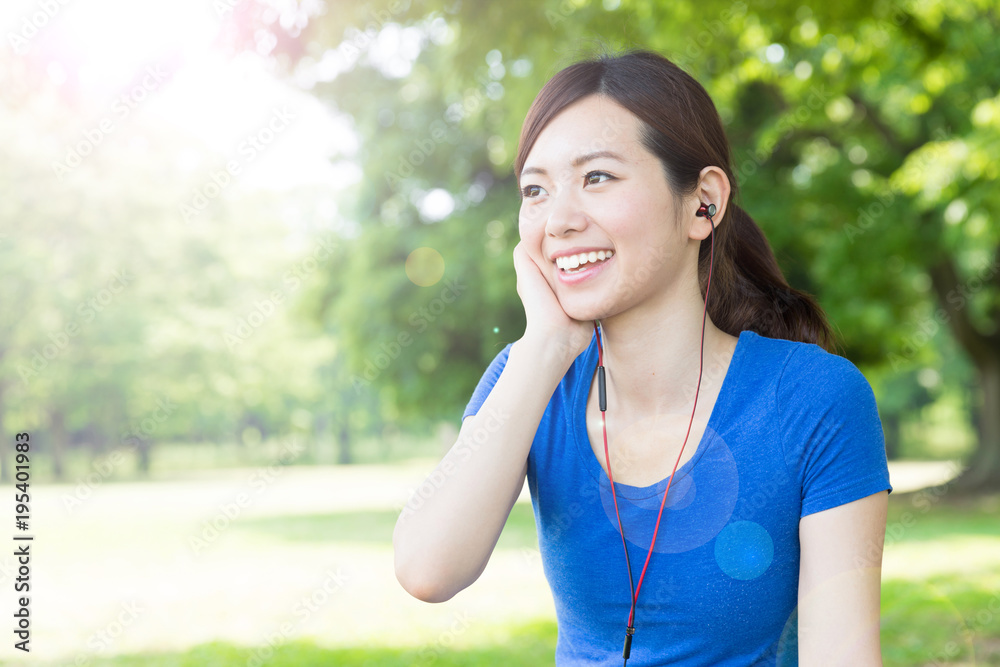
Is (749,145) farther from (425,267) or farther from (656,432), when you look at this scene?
(656,432)

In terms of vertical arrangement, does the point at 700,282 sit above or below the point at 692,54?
below

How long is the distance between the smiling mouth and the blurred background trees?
75 cm

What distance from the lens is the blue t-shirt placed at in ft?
6.13

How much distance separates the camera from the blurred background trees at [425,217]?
→ 20.1 feet

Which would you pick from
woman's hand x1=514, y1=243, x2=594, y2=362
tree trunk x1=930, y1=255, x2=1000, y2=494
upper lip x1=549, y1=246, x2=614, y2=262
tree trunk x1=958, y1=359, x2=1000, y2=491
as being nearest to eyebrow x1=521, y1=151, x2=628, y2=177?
upper lip x1=549, y1=246, x2=614, y2=262

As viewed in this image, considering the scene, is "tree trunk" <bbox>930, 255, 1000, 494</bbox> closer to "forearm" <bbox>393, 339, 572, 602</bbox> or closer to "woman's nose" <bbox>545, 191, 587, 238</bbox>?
"woman's nose" <bbox>545, 191, 587, 238</bbox>

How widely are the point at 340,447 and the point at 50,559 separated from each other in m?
38.1

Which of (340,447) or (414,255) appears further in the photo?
(340,447)

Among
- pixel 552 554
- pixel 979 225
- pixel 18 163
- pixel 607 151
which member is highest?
pixel 18 163

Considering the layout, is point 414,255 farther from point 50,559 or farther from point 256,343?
point 256,343

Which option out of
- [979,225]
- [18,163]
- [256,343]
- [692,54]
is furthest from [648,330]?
[256,343]

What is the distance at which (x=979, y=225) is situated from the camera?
10.2 meters

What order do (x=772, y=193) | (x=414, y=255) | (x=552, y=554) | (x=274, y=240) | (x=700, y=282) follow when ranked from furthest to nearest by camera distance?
(x=274, y=240)
(x=414, y=255)
(x=772, y=193)
(x=700, y=282)
(x=552, y=554)

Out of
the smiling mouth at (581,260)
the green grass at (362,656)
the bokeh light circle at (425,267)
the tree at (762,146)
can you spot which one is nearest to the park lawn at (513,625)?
the green grass at (362,656)
